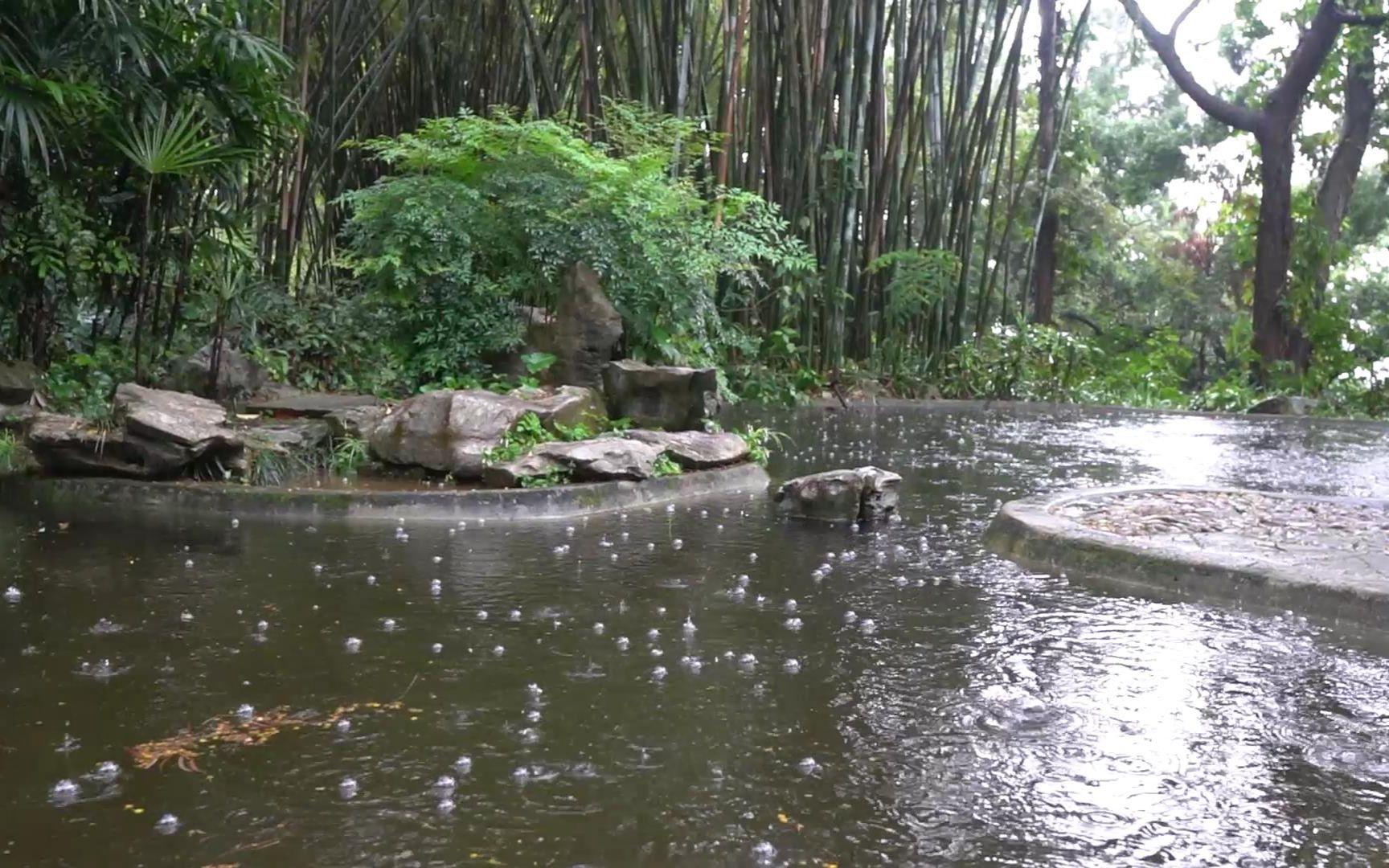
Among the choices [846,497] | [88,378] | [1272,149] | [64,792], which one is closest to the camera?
[64,792]

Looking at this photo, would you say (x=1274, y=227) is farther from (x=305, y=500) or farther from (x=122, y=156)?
(x=305, y=500)

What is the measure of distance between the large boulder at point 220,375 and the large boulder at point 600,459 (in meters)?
2.47

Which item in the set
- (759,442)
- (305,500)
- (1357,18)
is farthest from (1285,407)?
(305,500)

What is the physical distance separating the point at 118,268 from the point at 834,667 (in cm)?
565

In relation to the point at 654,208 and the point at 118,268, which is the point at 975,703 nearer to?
the point at 654,208

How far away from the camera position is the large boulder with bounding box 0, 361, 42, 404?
704 cm

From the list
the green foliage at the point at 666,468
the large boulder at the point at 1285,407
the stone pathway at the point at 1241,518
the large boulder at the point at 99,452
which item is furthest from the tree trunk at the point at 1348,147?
the large boulder at the point at 99,452

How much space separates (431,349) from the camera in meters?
7.75

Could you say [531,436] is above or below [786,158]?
below

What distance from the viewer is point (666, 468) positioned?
666cm

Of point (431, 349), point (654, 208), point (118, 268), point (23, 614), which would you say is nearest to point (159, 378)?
point (118, 268)

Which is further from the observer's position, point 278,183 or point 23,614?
point 278,183

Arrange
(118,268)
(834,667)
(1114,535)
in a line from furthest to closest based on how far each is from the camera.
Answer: (118,268)
(1114,535)
(834,667)

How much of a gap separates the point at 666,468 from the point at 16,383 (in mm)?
3706
